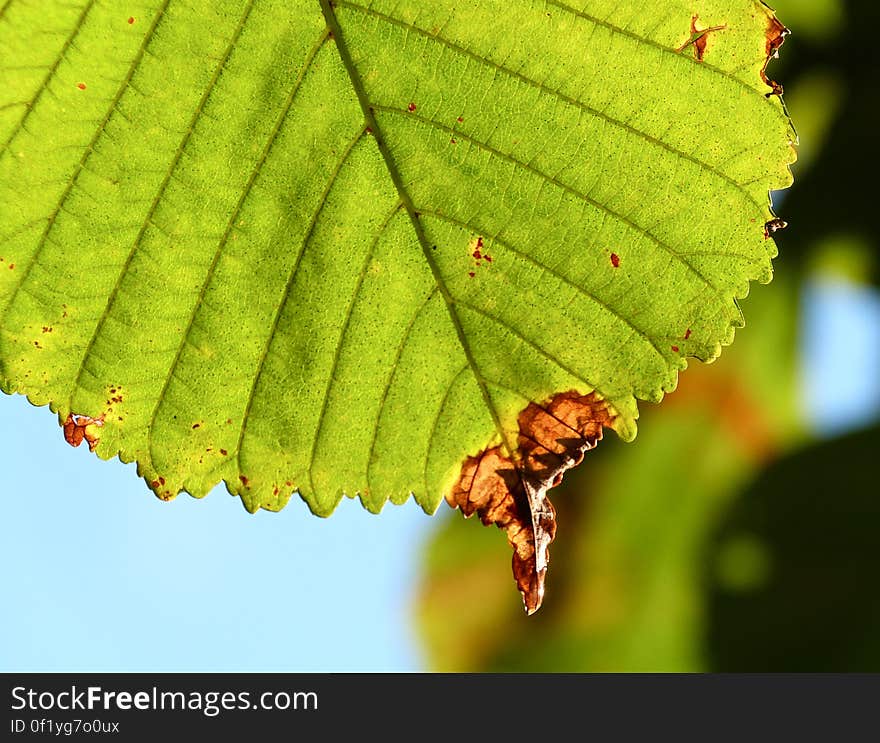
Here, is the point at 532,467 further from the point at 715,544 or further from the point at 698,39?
the point at 715,544

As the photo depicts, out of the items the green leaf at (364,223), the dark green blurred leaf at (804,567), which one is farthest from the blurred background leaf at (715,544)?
the green leaf at (364,223)

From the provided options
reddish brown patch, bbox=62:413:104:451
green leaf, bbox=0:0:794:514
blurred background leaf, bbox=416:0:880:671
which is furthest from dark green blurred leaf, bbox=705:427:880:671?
reddish brown patch, bbox=62:413:104:451

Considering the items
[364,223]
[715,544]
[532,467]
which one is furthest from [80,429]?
[715,544]

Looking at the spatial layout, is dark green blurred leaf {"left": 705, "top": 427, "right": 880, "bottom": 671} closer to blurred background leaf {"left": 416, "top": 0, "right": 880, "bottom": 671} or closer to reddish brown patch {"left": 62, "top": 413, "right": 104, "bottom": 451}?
blurred background leaf {"left": 416, "top": 0, "right": 880, "bottom": 671}

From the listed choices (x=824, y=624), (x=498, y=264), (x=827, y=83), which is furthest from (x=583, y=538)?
(x=498, y=264)

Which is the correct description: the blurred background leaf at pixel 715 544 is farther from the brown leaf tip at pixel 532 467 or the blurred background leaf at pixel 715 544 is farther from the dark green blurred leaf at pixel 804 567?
the brown leaf tip at pixel 532 467
